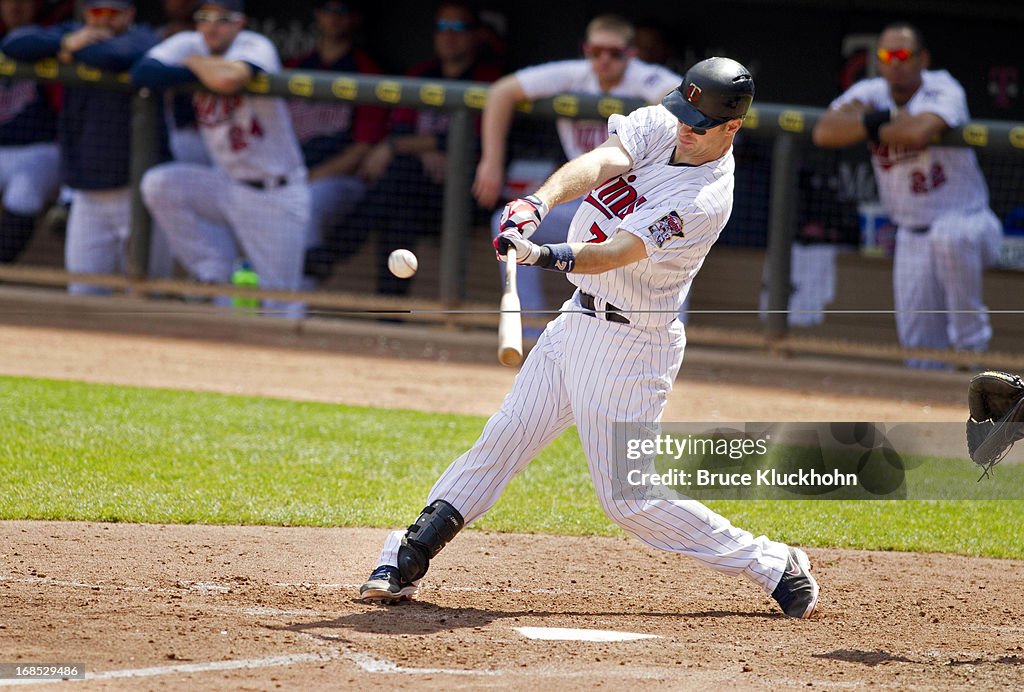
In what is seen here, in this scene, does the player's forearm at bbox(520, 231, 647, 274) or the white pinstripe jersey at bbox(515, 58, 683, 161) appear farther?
the white pinstripe jersey at bbox(515, 58, 683, 161)

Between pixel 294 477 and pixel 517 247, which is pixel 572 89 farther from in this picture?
pixel 517 247

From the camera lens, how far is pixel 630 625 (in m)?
3.85

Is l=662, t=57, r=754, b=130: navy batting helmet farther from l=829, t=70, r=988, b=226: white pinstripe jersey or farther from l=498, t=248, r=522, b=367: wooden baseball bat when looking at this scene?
l=829, t=70, r=988, b=226: white pinstripe jersey

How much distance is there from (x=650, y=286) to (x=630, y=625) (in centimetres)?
93

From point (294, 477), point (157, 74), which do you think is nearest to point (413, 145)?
point (157, 74)

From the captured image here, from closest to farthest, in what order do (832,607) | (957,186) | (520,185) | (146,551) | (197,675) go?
(197,675) < (832,607) < (146,551) < (957,186) < (520,185)

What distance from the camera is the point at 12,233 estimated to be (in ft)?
30.6

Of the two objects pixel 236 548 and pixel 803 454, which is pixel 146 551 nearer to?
pixel 236 548

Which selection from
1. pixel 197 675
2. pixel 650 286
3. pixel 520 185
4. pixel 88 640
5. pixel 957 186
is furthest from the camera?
pixel 520 185

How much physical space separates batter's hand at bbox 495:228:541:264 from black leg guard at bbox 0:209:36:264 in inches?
265

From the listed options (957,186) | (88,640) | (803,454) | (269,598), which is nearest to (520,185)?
(957,186)

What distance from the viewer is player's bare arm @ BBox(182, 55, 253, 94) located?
8281 mm

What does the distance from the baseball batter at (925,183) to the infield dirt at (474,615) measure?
10.6 ft

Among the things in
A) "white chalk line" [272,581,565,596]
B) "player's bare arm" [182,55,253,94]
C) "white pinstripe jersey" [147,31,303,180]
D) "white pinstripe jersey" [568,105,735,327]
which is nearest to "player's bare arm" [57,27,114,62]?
"white pinstripe jersey" [147,31,303,180]
